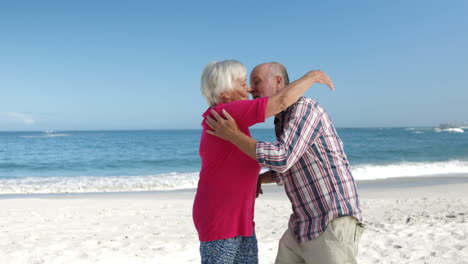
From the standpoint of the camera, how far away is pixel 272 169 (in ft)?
6.37

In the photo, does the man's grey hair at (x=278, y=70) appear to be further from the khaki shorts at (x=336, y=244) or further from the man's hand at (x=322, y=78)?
the khaki shorts at (x=336, y=244)

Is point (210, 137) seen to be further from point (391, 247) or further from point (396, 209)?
point (396, 209)

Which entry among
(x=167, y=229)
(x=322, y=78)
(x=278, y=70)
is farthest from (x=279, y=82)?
(x=167, y=229)

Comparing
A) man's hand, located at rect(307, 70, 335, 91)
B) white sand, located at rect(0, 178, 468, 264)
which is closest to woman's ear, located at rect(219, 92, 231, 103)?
Result: man's hand, located at rect(307, 70, 335, 91)

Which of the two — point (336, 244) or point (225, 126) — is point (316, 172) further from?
point (225, 126)

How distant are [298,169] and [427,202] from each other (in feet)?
26.4

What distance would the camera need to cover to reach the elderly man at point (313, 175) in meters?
1.80

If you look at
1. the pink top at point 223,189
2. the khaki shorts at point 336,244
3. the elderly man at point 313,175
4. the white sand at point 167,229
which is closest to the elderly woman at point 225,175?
the pink top at point 223,189

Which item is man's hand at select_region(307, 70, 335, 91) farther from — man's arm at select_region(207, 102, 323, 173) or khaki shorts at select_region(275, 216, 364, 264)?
khaki shorts at select_region(275, 216, 364, 264)

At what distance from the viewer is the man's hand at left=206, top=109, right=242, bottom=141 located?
179 centimetres

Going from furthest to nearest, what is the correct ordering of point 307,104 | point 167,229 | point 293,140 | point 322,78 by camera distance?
point 167,229
point 322,78
point 307,104
point 293,140

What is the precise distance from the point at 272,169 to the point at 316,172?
0.68ft

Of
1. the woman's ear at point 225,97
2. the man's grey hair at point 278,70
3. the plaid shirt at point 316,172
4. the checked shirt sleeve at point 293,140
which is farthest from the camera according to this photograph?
the man's grey hair at point 278,70

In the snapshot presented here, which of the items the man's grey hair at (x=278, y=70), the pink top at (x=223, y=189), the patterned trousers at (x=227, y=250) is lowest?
the patterned trousers at (x=227, y=250)
